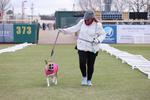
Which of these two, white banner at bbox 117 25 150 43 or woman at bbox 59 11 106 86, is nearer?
woman at bbox 59 11 106 86

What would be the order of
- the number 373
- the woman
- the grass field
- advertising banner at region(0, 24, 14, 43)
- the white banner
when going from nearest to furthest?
the grass field, the woman, advertising banner at region(0, 24, 14, 43), the number 373, the white banner

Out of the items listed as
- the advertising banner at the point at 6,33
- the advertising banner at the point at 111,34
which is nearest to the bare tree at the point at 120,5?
the advertising banner at the point at 111,34

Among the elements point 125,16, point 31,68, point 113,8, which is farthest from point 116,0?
point 31,68

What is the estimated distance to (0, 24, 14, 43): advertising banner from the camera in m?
43.2

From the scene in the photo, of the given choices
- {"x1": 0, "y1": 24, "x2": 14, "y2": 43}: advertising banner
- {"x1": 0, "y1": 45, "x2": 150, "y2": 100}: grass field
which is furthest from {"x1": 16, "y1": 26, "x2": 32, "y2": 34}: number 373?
{"x1": 0, "y1": 45, "x2": 150, "y2": 100}: grass field

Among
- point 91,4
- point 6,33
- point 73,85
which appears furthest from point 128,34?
point 91,4

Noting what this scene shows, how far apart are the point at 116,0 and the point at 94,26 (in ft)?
237

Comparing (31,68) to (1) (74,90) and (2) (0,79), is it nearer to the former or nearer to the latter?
(2) (0,79)

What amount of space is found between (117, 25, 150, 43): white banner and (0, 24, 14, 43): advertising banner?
9589 millimetres

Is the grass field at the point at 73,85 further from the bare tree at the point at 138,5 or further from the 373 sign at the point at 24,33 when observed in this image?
the bare tree at the point at 138,5

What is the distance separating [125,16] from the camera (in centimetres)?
5703

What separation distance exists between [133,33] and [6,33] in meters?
11.4

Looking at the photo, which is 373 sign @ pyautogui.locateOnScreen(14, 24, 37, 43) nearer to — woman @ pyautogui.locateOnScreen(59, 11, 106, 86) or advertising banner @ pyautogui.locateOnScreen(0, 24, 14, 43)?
advertising banner @ pyautogui.locateOnScreen(0, 24, 14, 43)

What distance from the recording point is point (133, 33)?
4381cm
